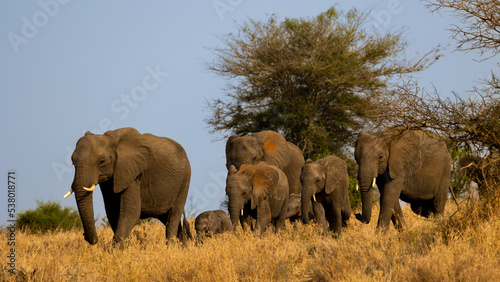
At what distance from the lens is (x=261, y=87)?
2803 cm

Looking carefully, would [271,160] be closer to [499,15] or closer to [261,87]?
[499,15]

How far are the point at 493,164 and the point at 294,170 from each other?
9.82 metres

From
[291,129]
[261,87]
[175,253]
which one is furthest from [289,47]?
[175,253]

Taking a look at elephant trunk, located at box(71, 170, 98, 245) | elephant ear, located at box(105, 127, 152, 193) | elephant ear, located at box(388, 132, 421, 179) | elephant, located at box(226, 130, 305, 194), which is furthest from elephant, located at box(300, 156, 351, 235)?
elephant trunk, located at box(71, 170, 98, 245)

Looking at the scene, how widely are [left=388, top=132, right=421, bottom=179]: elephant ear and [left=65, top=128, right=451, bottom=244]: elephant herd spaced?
20mm

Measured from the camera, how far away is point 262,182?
41.3ft

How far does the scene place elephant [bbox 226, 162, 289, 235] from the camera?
12.3m

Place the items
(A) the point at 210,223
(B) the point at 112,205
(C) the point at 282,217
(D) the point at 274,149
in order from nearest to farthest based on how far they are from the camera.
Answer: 1. (B) the point at 112,205
2. (A) the point at 210,223
3. (C) the point at 282,217
4. (D) the point at 274,149

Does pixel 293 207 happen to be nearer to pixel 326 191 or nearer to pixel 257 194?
pixel 326 191

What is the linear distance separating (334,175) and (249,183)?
2227mm

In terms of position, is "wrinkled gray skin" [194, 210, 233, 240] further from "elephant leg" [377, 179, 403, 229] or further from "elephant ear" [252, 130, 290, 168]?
"elephant ear" [252, 130, 290, 168]

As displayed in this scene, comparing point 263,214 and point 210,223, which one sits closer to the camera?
point 263,214

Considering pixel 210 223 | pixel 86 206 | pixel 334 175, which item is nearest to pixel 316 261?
pixel 86 206

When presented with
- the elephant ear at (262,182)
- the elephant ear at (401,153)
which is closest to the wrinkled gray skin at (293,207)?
the elephant ear at (262,182)
